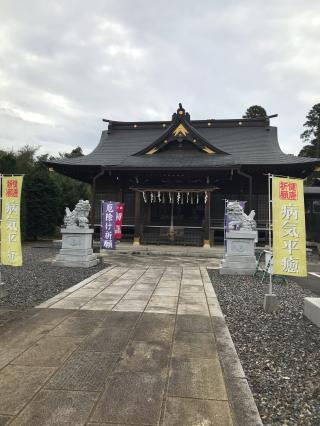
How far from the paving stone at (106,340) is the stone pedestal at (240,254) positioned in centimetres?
583

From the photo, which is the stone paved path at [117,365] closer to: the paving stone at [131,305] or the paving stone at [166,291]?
the paving stone at [131,305]

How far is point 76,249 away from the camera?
34.6 feet

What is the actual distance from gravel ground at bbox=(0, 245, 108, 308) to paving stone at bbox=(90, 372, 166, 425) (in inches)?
129

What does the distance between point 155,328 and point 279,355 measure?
1630mm

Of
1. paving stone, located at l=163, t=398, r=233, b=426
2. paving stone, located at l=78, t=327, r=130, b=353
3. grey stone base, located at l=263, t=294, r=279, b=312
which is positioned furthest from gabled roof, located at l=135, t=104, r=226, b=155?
paving stone, located at l=163, t=398, r=233, b=426

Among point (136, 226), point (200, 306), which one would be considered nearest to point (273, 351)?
point (200, 306)

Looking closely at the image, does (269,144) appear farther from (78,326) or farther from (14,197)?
(78,326)

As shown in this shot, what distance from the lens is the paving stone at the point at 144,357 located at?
10.5 ft

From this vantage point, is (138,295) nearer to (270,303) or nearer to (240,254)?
(270,303)

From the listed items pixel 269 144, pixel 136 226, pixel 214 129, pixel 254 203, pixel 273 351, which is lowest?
pixel 273 351

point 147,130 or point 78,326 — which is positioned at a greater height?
point 147,130

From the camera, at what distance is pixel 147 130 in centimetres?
2339

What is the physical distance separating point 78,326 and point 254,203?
601 inches

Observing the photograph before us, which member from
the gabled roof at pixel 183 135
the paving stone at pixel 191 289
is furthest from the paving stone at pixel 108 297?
the gabled roof at pixel 183 135
